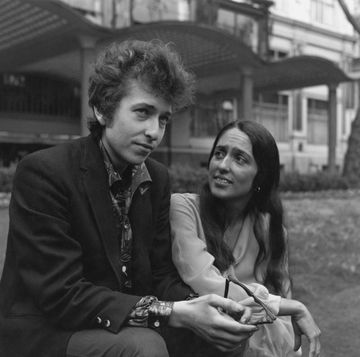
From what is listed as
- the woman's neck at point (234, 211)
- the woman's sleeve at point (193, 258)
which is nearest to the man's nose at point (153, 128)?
the woman's sleeve at point (193, 258)

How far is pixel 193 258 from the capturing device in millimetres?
2377

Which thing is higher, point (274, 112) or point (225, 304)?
point (274, 112)

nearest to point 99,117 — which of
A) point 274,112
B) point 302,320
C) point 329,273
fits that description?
point 302,320

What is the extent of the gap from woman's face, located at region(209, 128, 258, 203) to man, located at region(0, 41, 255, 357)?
1.53 ft

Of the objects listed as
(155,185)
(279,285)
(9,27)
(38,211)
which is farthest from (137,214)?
(9,27)

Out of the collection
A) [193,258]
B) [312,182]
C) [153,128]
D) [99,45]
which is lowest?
[312,182]

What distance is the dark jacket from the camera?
1.88 metres

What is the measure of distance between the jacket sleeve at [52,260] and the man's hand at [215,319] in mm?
183

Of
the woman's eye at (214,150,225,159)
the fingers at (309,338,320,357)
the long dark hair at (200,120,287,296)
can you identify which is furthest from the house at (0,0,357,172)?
the fingers at (309,338,320,357)

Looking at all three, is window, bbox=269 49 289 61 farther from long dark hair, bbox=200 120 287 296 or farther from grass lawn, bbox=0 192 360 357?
long dark hair, bbox=200 120 287 296

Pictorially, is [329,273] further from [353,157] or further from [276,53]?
[276,53]

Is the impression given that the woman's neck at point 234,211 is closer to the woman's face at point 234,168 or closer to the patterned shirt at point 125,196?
the woman's face at point 234,168

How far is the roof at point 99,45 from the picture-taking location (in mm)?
12070

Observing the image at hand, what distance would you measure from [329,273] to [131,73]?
409cm
